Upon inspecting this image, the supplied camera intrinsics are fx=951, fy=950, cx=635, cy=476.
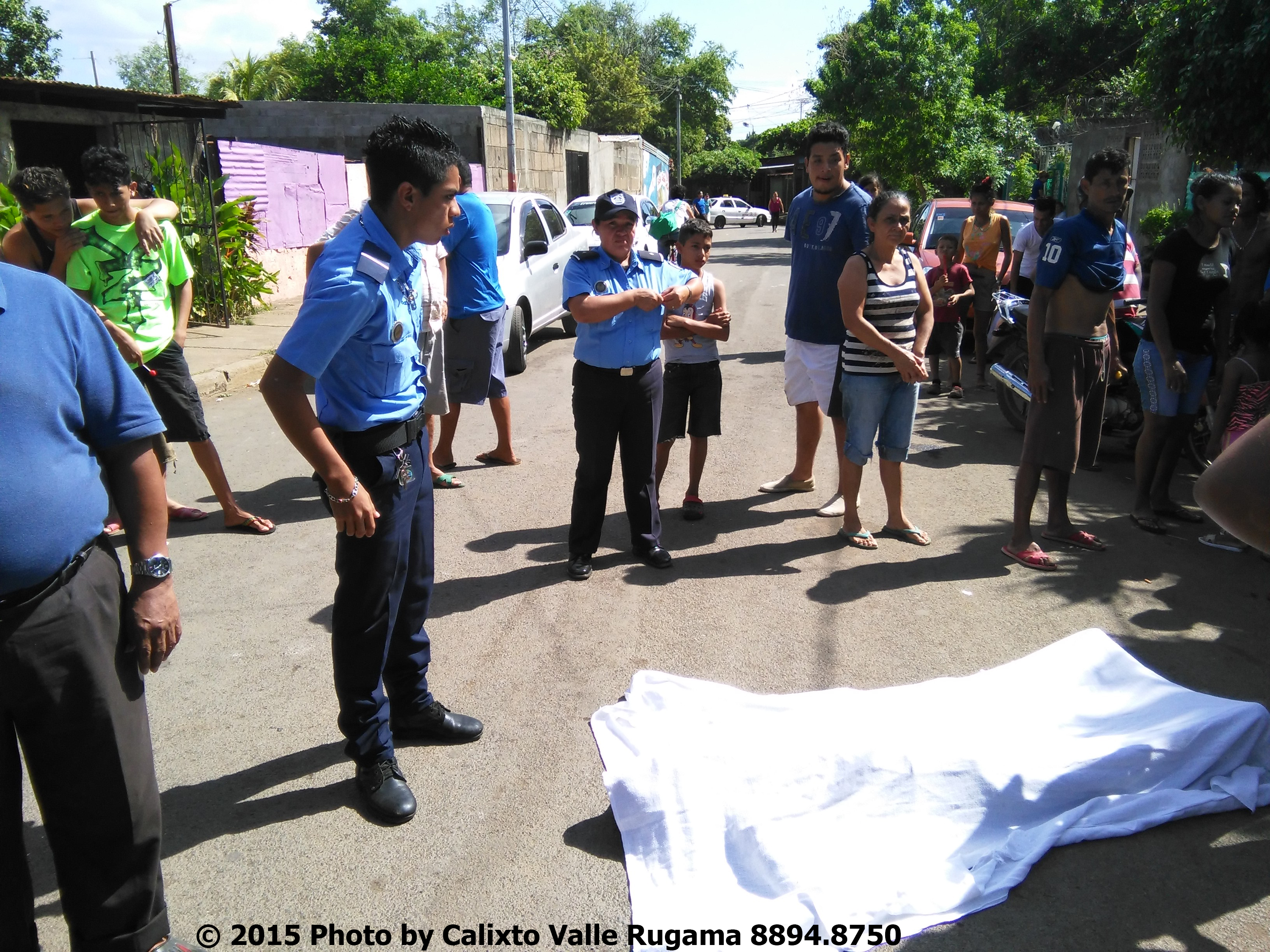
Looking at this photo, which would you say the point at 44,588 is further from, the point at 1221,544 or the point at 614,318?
the point at 1221,544

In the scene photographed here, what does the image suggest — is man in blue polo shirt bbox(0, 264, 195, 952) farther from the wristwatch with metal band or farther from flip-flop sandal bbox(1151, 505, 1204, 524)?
flip-flop sandal bbox(1151, 505, 1204, 524)

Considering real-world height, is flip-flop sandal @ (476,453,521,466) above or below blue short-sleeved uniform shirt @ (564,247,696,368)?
below

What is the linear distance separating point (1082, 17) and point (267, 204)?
24.9 m

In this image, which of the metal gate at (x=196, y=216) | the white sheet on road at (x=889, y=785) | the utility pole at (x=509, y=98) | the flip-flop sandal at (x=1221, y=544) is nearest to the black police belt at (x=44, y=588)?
the white sheet on road at (x=889, y=785)

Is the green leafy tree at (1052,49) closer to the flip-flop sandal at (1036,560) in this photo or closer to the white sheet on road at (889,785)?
the flip-flop sandal at (1036,560)

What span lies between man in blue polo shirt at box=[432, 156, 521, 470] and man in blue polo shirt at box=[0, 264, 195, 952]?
14.2 feet

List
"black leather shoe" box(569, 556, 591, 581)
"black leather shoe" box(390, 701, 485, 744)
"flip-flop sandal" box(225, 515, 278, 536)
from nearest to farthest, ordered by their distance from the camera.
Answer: "black leather shoe" box(390, 701, 485, 744)
"black leather shoe" box(569, 556, 591, 581)
"flip-flop sandal" box(225, 515, 278, 536)

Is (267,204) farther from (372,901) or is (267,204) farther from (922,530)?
(372,901)

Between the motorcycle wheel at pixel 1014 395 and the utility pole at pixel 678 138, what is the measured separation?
5004 cm

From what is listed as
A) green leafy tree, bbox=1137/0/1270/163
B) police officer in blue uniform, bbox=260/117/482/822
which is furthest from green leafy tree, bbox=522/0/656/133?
police officer in blue uniform, bbox=260/117/482/822

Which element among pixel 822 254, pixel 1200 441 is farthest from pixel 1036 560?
pixel 1200 441

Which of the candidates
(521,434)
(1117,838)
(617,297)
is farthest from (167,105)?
(1117,838)

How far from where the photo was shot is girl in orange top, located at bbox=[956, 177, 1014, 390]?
9.23 m

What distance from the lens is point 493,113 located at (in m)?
23.9
